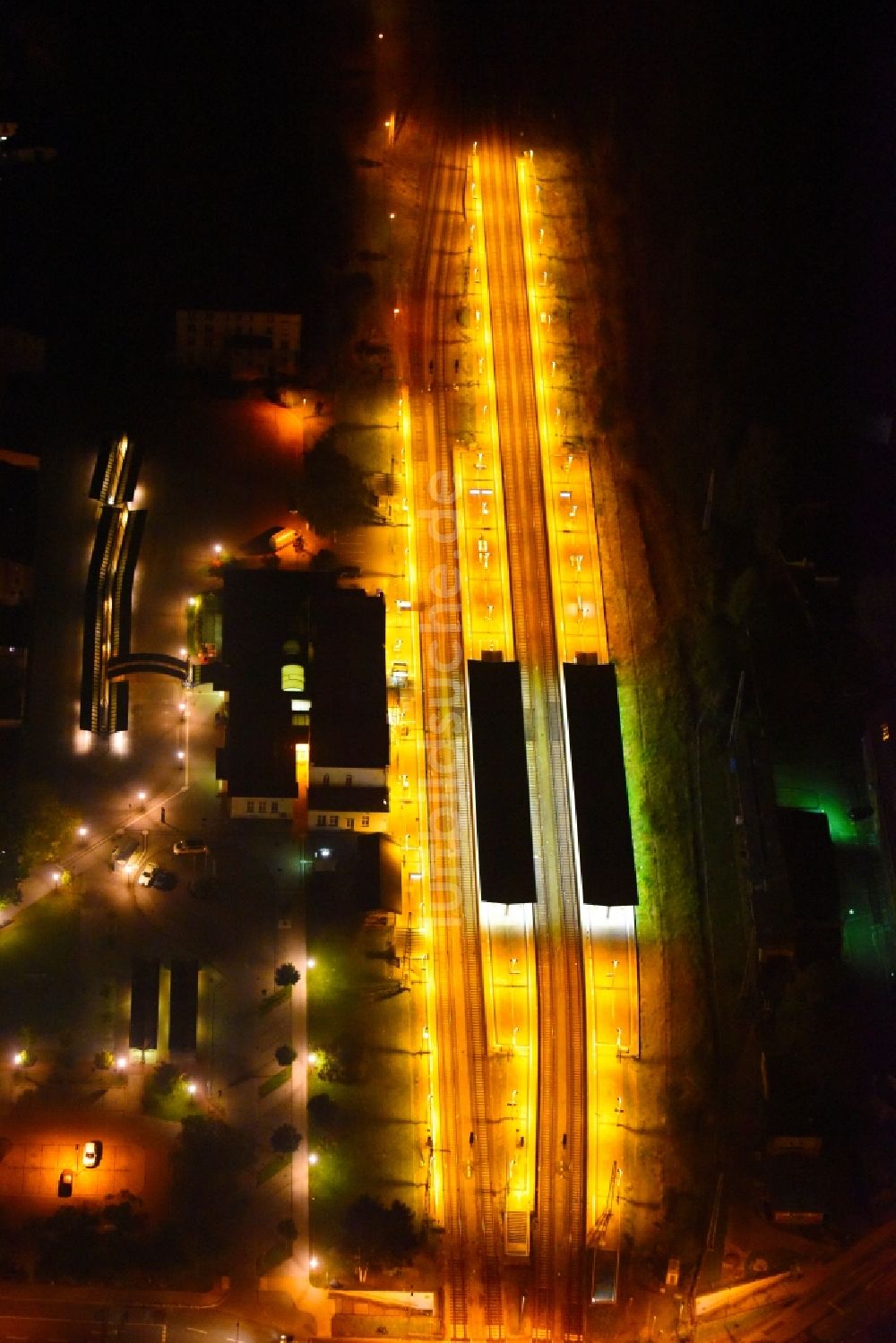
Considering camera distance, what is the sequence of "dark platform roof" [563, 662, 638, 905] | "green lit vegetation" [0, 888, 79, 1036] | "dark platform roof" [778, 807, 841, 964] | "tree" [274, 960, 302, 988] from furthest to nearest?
"dark platform roof" [563, 662, 638, 905], "dark platform roof" [778, 807, 841, 964], "tree" [274, 960, 302, 988], "green lit vegetation" [0, 888, 79, 1036]

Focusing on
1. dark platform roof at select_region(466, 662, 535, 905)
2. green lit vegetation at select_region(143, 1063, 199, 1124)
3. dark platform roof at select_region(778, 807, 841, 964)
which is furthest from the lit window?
dark platform roof at select_region(778, 807, 841, 964)

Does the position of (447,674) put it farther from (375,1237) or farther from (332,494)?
(375,1237)

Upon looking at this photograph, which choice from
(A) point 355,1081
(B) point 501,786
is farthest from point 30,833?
(B) point 501,786

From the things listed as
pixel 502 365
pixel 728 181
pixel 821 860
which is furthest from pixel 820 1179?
pixel 728 181

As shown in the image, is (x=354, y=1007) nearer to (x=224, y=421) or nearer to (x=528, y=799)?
(x=528, y=799)

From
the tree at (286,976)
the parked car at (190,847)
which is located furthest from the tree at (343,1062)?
the parked car at (190,847)

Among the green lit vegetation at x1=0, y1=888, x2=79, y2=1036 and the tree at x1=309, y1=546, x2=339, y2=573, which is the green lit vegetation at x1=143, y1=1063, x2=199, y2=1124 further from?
the tree at x1=309, y1=546, x2=339, y2=573

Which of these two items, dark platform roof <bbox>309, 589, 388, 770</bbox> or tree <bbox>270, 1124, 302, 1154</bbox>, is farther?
dark platform roof <bbox>309, 589, 388, 770</bbox>
